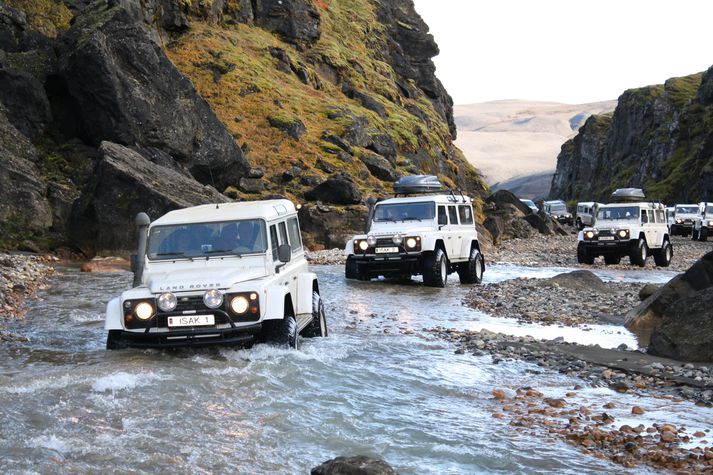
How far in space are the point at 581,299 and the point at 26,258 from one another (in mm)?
14144

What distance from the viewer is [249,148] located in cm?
3831

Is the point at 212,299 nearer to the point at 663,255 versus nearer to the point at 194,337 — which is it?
the point at 194,337

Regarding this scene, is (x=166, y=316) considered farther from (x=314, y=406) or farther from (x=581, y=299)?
(x=581, y=299)

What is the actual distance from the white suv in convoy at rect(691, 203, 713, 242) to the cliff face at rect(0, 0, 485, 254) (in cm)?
1487

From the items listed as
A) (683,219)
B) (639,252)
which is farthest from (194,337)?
(683,219)

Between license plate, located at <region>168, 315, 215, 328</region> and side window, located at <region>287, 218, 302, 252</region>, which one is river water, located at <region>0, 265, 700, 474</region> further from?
side window, located at <region>287, 218, 302, 252</region>

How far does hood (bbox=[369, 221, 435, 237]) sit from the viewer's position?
19719mm

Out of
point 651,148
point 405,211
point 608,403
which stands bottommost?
point 608,403

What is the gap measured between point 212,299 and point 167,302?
52 centimetres

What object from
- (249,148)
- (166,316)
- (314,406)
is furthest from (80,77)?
(314,406)

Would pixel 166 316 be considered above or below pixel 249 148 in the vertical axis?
below

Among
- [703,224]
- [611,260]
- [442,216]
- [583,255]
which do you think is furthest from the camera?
[703,224]

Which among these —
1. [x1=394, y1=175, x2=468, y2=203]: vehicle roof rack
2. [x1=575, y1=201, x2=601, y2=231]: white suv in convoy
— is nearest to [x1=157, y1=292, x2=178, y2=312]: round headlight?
[x1=394, y1=175, x2=468, y2=203]: vehicle roof rack

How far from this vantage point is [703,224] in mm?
46031
